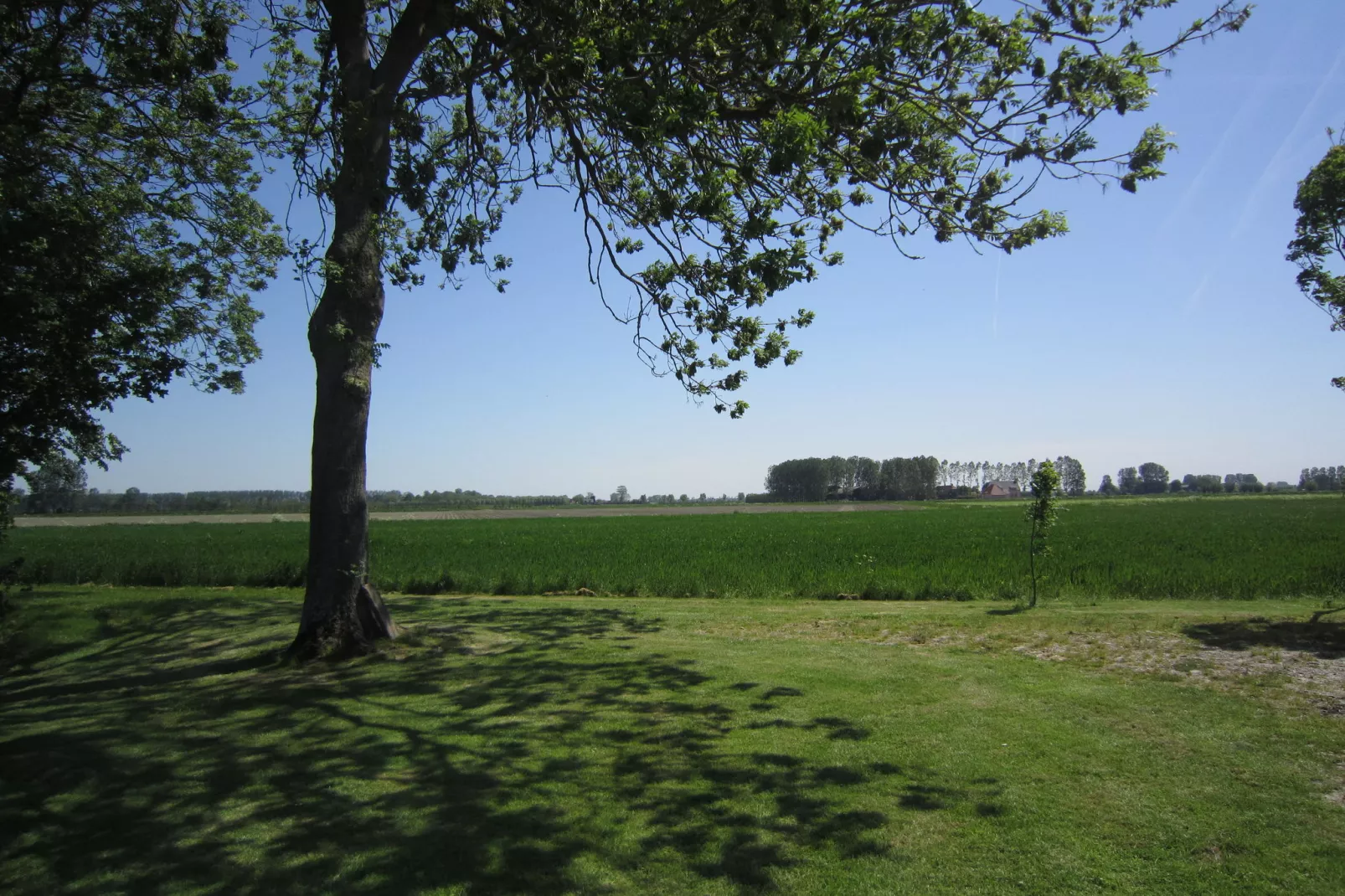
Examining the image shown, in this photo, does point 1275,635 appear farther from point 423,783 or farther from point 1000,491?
point 1000,491

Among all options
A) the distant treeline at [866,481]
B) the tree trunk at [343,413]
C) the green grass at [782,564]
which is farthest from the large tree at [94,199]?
the distant treeline at [866,481]

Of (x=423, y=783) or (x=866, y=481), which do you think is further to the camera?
(x=866, y=481)

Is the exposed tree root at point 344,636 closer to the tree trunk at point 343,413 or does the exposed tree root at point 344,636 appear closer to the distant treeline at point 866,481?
the tree trunk at point 343,413

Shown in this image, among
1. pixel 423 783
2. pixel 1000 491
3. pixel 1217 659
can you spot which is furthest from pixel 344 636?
pixel 1000 491

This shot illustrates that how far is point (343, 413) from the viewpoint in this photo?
823cm

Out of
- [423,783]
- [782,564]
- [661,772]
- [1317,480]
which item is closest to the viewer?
[423,783]

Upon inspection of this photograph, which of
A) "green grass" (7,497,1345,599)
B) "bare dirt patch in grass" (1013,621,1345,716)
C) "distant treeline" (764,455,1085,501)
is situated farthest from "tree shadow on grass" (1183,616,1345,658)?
"distant treeline" (764,455,1085,501)

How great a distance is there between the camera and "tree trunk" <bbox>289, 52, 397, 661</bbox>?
8141 mm

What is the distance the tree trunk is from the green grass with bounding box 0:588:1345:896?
23.2 inches

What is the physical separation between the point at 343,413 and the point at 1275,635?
1109cm

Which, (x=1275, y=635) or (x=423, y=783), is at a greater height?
(x=1275, y=635)

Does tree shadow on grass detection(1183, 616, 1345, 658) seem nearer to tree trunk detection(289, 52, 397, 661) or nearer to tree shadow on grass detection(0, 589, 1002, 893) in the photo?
tree shadow on grass detection(0, 589, 1002, 893)

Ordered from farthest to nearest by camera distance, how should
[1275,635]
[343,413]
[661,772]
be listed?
[1275,635], [343,413], [661,772]

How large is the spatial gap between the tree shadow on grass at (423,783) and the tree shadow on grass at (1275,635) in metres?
5.59
